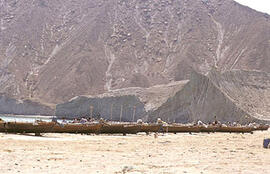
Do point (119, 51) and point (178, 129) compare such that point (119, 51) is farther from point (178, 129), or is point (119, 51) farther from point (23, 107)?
point (178, 129)

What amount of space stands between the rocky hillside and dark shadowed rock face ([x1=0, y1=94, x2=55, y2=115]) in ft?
11.5

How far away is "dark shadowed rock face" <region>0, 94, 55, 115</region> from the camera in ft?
344

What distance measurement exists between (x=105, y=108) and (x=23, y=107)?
77.3ft

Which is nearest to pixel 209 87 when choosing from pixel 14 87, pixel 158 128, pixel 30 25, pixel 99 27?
pixel 158 128

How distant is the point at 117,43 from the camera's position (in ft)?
433

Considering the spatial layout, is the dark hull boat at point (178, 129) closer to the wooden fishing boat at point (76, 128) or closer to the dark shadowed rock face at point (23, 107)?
the wooden fishing boat at point (76, 128)

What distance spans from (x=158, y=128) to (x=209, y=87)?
42486 mm

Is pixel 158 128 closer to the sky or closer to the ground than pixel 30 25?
closer to the ground

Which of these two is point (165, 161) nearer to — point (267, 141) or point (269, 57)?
point (267, 141)

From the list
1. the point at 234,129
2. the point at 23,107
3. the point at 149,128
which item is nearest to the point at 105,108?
the point at 23,107

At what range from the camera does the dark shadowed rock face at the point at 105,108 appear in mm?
87656

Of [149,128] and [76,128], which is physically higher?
[149,128]

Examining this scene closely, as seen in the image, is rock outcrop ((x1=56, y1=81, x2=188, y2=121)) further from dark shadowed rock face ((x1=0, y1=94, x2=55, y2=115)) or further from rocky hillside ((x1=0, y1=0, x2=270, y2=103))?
rocky hillside ((x1=0, y1=0, x2=270, y2=103))

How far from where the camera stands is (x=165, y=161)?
13.4 meters
